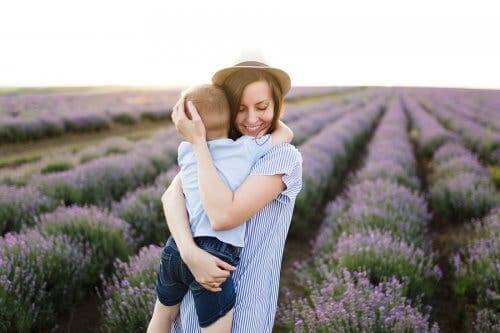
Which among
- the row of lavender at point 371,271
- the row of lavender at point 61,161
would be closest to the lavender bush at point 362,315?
the row of lavender at point 371,271

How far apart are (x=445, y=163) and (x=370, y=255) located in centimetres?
467

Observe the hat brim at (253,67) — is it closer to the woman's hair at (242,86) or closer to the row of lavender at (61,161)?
the woman's hair at (242,86)

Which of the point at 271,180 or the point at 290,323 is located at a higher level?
the point at 271,180

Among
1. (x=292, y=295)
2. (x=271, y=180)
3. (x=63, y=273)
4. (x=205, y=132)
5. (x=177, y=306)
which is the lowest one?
(x=292, y=295)

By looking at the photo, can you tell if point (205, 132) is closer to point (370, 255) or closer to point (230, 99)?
point (230, 99)

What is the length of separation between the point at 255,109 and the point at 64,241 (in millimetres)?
2622

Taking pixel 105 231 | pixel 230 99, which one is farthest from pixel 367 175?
pixel 230 99

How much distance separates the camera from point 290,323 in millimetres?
2828

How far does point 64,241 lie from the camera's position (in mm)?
3830

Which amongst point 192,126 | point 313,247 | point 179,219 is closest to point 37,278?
point 179,219

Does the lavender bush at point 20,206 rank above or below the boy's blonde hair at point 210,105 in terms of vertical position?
below

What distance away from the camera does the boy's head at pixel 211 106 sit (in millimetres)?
1703

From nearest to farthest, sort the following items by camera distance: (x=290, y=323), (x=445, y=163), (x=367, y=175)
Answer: (x=290, y=323) < (x=367, y=175) < (x=445, y=163)

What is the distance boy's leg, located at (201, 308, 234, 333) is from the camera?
169cm
